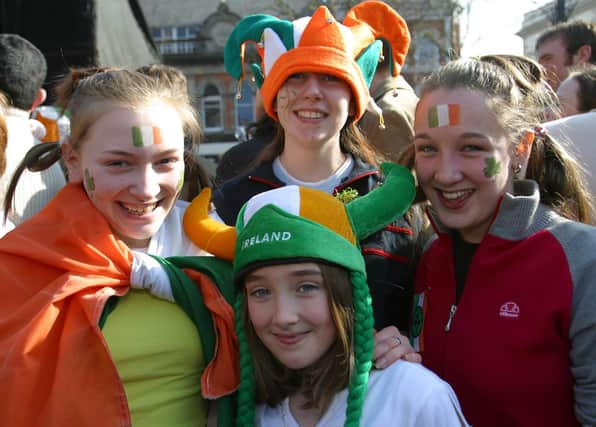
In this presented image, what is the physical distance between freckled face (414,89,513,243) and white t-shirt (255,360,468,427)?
0.58 m

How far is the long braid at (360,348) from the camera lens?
6.08 feet

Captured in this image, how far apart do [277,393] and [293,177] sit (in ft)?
3.38

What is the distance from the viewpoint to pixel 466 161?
218 cm

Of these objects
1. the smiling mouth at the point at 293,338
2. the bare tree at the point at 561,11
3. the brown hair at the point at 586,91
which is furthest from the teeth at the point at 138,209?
the bare tree at the point at 561,11

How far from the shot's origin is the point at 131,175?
2.19m

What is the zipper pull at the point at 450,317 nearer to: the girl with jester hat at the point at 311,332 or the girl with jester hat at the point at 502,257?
the girl with jester hat at the point at 502,257

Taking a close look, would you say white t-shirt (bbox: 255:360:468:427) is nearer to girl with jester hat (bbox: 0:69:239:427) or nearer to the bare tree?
girl with jester hat (bbox: 0:69:239:427)

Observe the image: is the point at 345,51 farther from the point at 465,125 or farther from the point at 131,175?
the point at 131,175

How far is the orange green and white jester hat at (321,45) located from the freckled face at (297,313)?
1.03m

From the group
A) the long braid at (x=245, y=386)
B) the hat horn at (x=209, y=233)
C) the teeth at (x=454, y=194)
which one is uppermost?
the teeth at (x=454, y=194)

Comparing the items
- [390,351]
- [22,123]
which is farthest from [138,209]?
[22,123]

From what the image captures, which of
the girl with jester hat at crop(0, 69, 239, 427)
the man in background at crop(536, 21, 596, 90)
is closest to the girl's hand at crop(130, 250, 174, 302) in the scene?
the girl with jester hat at crop(0, 69, 239, 427)

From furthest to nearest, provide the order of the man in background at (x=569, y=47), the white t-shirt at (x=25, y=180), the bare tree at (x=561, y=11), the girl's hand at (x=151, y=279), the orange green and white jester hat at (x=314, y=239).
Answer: the bare tree at (x=561, y=11), the man in background at (x=569, y=47), the white t-shirt at (x=25, y=180), the girl's hand at (x=151, y=279), the orange green and white jester hat at (x=314, y=239)

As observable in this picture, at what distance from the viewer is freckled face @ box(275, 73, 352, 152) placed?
105 inches
